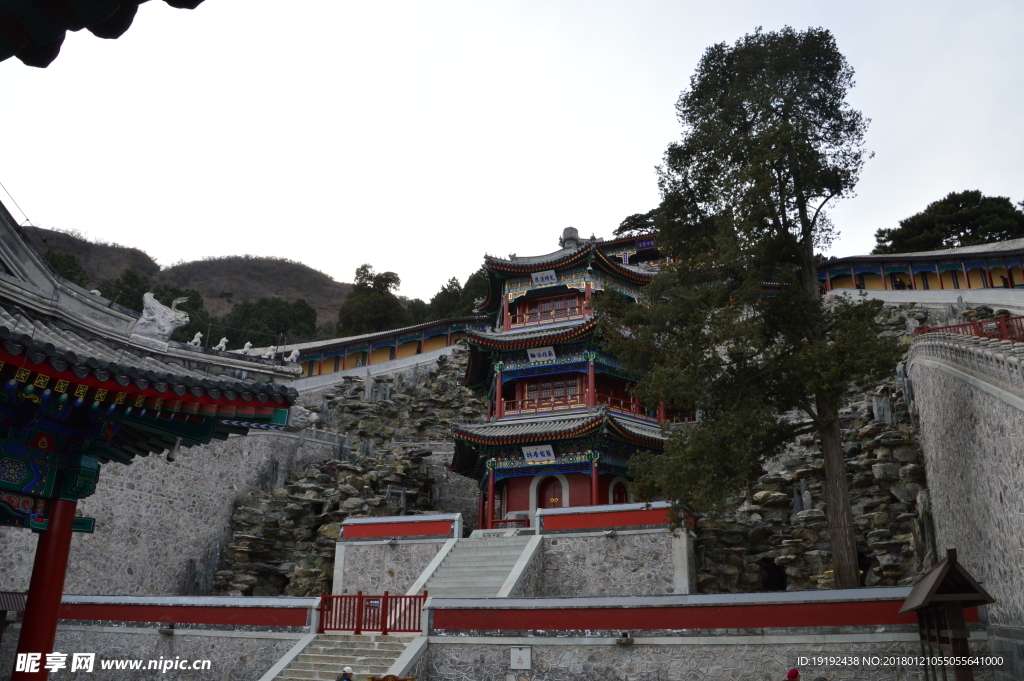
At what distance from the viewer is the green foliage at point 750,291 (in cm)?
1482

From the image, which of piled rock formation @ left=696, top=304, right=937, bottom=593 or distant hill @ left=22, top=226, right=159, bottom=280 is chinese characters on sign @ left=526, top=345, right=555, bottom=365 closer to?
piled rock formation @ left=696, top=304, right=937, bottom=593

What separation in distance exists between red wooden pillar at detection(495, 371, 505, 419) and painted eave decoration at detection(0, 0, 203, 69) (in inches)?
948

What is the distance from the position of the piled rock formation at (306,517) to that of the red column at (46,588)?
1666 cm

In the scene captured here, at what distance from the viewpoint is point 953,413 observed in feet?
48.9

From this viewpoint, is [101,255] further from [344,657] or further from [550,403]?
[344,657]

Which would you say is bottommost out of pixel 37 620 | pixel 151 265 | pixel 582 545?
pixel 37 620

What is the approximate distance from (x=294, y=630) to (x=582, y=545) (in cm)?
760

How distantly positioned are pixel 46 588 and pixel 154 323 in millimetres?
6160

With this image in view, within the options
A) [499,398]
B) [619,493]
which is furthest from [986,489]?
[499,398]

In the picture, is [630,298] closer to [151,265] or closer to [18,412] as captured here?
[18,412]

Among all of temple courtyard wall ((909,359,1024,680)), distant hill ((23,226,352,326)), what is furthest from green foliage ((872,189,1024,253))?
distant hill ((23,226,352,326))

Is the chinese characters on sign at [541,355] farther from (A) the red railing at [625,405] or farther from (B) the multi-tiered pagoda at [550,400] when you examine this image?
(A) the red railing at [625,405]

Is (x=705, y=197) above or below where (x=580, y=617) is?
above

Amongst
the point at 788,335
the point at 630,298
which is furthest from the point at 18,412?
the point at 630,298
